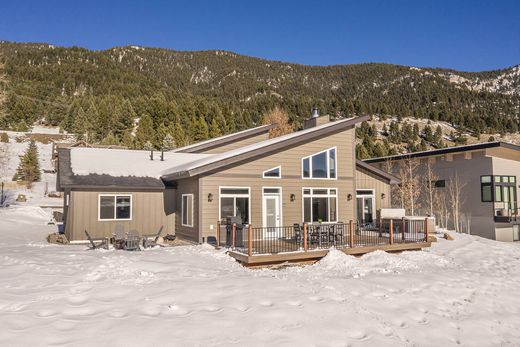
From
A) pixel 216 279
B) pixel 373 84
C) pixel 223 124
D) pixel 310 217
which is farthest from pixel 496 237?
pixel 373 84

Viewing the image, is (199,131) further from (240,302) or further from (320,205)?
(240,302)

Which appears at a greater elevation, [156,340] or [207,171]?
[207,171]

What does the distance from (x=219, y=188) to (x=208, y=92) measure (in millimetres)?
86889

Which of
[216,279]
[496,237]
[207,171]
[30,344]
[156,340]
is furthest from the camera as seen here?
[496,237]

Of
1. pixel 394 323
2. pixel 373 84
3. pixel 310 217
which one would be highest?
pixel 373 84

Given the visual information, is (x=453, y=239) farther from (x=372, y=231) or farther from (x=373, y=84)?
(x=373, y=84)

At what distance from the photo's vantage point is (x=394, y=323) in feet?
24.0

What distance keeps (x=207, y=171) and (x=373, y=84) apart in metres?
111

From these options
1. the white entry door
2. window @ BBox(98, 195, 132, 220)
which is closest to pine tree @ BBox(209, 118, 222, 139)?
window @ BBox(98, 195, 132, 220)

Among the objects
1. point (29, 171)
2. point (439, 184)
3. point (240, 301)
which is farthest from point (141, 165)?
point (29, 171)

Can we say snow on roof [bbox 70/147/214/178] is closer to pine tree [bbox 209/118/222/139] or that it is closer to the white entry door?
the white entry door

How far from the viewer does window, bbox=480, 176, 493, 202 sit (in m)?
24.2

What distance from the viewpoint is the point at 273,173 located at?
1612 cm

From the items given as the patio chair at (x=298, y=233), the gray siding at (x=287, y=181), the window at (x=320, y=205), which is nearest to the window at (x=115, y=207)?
the gray siding at (x=287, y=181)
